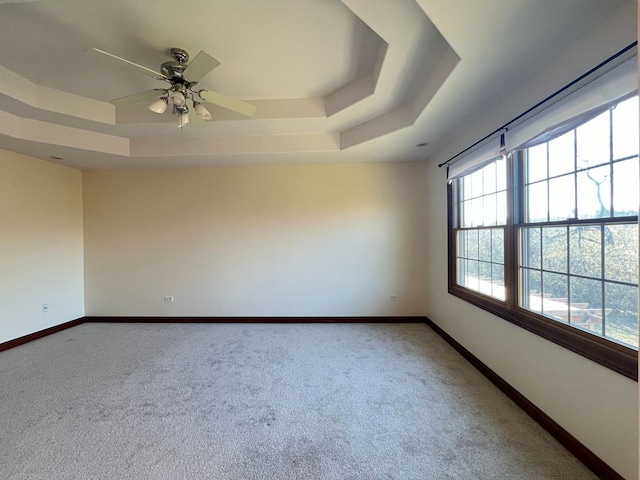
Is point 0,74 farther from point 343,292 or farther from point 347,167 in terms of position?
point 343,292

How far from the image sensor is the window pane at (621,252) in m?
1.32

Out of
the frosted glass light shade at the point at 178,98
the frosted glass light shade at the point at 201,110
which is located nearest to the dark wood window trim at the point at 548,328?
the frosted glass light shade at the point at 201,110

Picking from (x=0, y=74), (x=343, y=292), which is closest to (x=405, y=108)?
(x=343, y=292)

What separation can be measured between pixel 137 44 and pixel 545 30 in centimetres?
273

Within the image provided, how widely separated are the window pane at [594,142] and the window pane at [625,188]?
0.34 feet

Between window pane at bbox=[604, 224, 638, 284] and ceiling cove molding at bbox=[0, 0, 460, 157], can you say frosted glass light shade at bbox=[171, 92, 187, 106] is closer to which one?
ceiling cove molding at bbox=[0, 0, 460, 157]

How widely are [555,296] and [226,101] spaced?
2917mm

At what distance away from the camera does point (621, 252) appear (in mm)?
1379

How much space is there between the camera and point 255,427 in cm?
179

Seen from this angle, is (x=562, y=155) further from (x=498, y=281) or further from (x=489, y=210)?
(x=498, y=281)

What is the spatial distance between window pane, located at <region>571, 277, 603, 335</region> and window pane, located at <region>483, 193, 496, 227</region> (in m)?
0.98

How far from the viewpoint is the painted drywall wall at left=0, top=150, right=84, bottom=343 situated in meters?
3.21

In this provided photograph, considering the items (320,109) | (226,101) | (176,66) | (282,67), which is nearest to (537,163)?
(320,109)

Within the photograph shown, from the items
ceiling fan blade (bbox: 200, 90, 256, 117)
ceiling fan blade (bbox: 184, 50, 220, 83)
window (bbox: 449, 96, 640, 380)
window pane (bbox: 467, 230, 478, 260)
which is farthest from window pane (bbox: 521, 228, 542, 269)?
ceiling fan blade (bbox: 184, 50, 220, 83)
